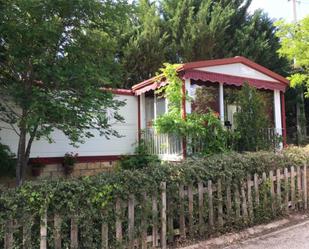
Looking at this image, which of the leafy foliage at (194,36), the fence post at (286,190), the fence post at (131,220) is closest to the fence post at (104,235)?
the fence post at (131,220)

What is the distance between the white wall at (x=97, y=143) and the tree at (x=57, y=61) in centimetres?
266

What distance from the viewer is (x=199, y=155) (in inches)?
388

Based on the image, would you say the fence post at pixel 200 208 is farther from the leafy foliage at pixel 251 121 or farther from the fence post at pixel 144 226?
the leafy foliage at pixel 251 121

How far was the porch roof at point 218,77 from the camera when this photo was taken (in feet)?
34.2

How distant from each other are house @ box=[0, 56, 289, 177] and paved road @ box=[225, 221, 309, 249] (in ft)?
15.2

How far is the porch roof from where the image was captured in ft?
34.2

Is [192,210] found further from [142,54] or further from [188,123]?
[142,54]

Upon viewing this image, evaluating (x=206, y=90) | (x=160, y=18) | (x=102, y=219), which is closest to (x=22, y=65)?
(x=102, y=219)

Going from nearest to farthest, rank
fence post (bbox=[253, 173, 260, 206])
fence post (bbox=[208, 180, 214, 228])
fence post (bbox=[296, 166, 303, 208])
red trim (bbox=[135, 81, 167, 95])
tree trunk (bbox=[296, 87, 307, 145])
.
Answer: fence post (bbox=[208, 180, 214, 228])
fence post (bbox=[253, 173, 260, 206])
fence post (bbox=[296, 166, 303, 208])
red trim (bbox=[135, 81, 167, 95])
tree trunk (bbox=[296, 87, 307, 145])

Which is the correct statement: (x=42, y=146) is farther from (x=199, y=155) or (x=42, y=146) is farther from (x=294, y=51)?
(x=294, y=51)

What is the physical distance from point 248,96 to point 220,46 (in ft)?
34.8

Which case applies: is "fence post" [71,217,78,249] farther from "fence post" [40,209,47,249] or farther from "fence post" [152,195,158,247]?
"fence post" [152,195,158,247]

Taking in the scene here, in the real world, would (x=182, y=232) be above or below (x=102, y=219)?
below

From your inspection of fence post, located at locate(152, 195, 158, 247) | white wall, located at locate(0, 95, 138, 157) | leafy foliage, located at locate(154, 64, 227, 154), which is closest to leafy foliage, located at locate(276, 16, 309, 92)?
leafy foliage, located at locate(154, 64, 227, 154)
